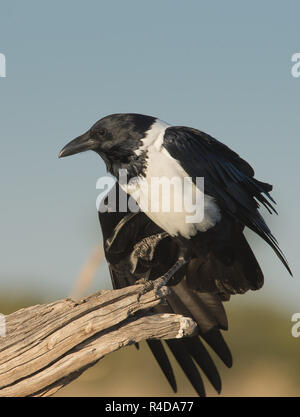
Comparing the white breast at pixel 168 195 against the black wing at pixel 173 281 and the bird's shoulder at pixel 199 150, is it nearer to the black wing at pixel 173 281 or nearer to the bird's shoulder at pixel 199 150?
the bird's shoulder at pixel 199 150

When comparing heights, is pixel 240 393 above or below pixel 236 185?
below

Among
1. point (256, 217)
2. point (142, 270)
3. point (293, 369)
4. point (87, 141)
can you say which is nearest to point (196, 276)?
point (142, 270)

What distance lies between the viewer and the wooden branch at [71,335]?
6.14m

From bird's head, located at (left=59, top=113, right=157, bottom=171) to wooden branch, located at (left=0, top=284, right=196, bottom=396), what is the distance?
4.37 feet

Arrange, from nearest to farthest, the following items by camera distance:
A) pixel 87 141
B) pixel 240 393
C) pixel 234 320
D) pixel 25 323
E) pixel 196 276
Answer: pixel 25 323 < pixel 87 141 < pixel 196 276 < pixel 240 393 < pixel 234 320

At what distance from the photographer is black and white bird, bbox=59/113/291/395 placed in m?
6.59

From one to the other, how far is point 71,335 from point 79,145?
1.94 m

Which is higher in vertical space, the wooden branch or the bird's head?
the bird's head

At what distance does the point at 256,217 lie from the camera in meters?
6.56

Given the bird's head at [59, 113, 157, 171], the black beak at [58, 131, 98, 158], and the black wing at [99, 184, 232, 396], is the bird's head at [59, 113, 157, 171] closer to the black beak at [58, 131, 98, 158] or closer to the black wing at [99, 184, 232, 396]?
the black beak at [58, 131, 98, 158]

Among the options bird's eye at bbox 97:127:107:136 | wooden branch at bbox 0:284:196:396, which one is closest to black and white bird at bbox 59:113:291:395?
bird's eye at bbox 97:127:107:136

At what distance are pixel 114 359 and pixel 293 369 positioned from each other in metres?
3.61

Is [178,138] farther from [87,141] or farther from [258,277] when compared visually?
[258,277]

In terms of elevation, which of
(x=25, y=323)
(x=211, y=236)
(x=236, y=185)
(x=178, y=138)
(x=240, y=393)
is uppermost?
(x=178, y=138)
